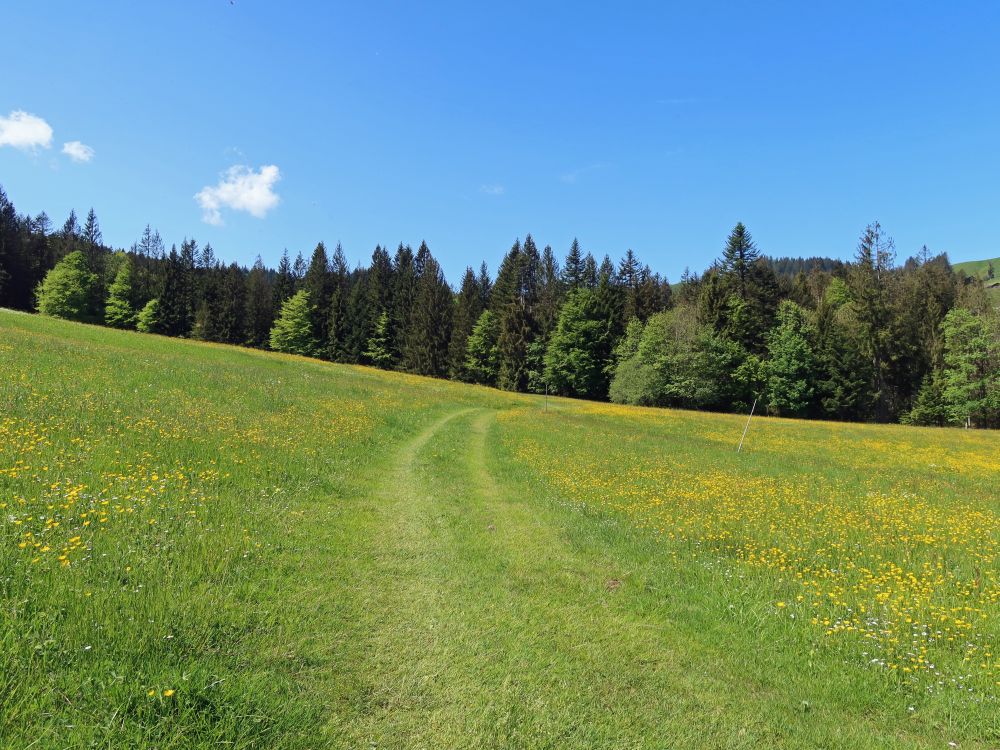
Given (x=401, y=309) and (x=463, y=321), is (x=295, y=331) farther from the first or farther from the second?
(x=463, y=321)

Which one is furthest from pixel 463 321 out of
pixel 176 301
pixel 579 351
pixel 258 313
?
pixel 176 301

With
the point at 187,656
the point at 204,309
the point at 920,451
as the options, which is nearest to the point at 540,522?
the point at 187,656

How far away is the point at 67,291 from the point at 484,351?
66.1m

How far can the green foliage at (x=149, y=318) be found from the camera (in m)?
77.1

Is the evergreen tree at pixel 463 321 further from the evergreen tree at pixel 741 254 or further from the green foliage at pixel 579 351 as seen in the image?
the evergreen tree at pixel 741 254

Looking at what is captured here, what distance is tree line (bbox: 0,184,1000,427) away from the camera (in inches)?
2205

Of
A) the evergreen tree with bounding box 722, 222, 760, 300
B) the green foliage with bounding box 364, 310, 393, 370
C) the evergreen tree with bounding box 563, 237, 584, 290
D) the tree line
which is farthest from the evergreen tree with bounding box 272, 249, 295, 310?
the evergreen tree with bounding box 722, 222, 760, 300

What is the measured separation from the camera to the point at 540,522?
1034 cm

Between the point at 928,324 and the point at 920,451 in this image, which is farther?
the point at 928,324

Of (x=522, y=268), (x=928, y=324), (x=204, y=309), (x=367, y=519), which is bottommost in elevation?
(x=367, y=519)

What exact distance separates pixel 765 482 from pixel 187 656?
17330mm

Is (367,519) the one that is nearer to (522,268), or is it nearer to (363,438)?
(363,438)

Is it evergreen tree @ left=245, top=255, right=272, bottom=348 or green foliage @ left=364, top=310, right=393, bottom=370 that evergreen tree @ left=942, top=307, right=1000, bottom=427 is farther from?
evergreen tree @ left=245, top=255, right=272, bottom=348

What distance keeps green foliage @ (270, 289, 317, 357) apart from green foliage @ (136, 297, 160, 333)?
18678 mm
